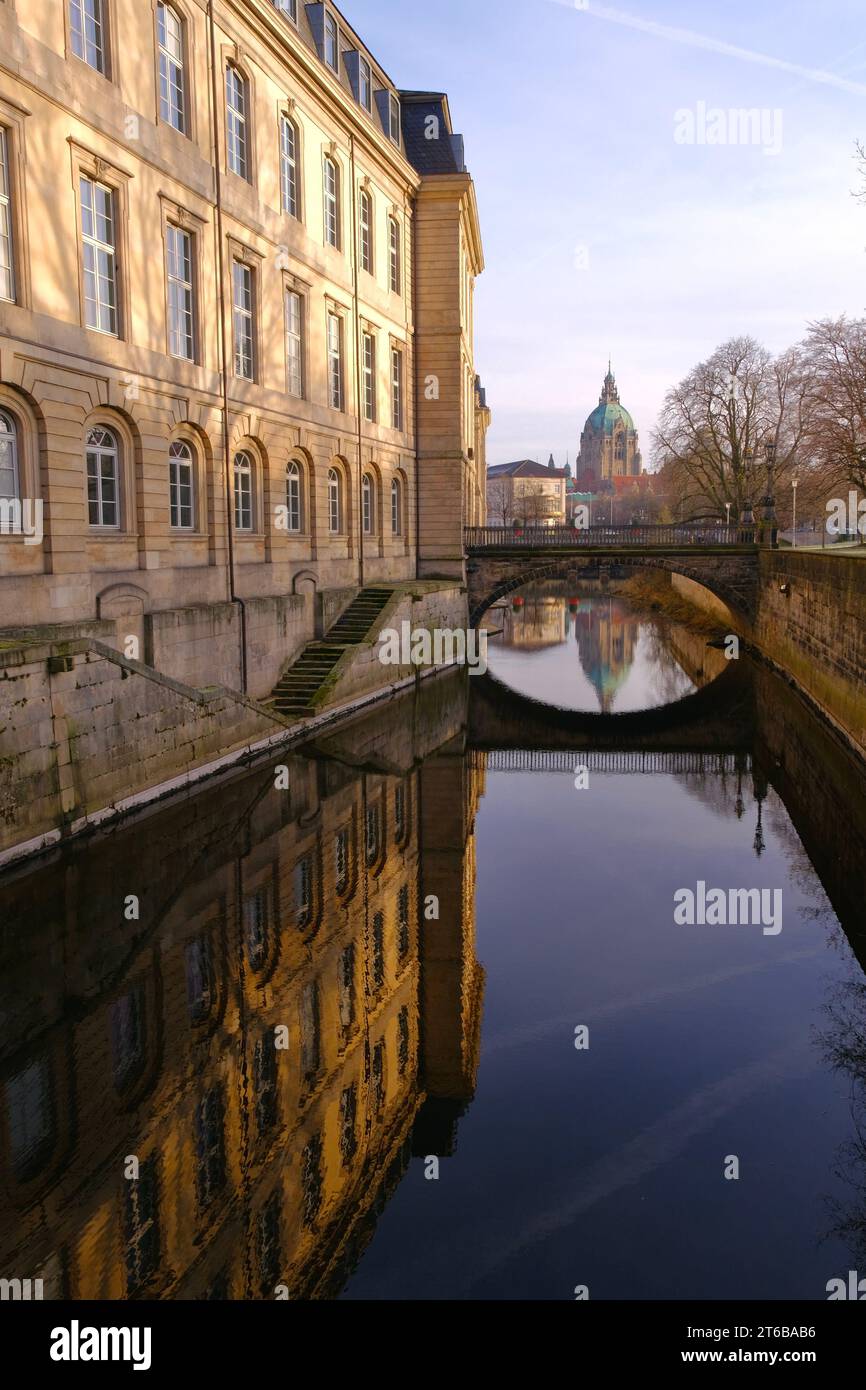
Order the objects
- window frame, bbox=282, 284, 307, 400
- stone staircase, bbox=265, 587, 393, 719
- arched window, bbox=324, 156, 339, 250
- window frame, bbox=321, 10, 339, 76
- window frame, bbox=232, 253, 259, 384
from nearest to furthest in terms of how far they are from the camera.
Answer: stone staircase, bbox=265, 587, 393, 719 < window frame, bbox=232, 253, 259, 384 < window frame, bbox=282, 284, 307, 400 < window frame, bbox=321, 10, 339, 76 < arched window, bbox=324, 156, 339, 250

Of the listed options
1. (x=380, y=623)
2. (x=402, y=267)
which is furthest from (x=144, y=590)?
(x=402, y=267)

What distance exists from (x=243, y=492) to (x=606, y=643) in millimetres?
26990

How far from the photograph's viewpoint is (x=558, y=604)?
7438cm

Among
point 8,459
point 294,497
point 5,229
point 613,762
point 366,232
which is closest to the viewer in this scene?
point 5,229

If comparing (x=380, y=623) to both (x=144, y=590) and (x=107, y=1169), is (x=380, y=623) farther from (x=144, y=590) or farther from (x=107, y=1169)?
(x=107, y=1169)

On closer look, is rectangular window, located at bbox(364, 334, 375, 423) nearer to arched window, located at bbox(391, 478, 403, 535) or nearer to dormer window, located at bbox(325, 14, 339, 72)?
arched window, located at bbox(391, 478, 403, 535)

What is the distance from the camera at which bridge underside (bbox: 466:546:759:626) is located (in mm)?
36125

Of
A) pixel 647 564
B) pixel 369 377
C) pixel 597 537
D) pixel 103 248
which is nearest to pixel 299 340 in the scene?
pixel 369 377

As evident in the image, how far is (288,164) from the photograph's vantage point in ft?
81.2

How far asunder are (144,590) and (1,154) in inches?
269

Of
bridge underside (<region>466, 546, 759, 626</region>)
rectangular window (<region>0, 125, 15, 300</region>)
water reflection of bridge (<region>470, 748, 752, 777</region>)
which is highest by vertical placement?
rectangular window (<region>0, 125, 15, 300</region>)

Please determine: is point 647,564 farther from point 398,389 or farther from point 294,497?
point 294,497

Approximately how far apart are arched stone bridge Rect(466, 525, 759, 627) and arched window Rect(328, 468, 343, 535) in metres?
8.25

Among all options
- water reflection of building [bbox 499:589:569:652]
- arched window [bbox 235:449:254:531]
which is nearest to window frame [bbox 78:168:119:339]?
arched window [bbox 235:449:254:531]
